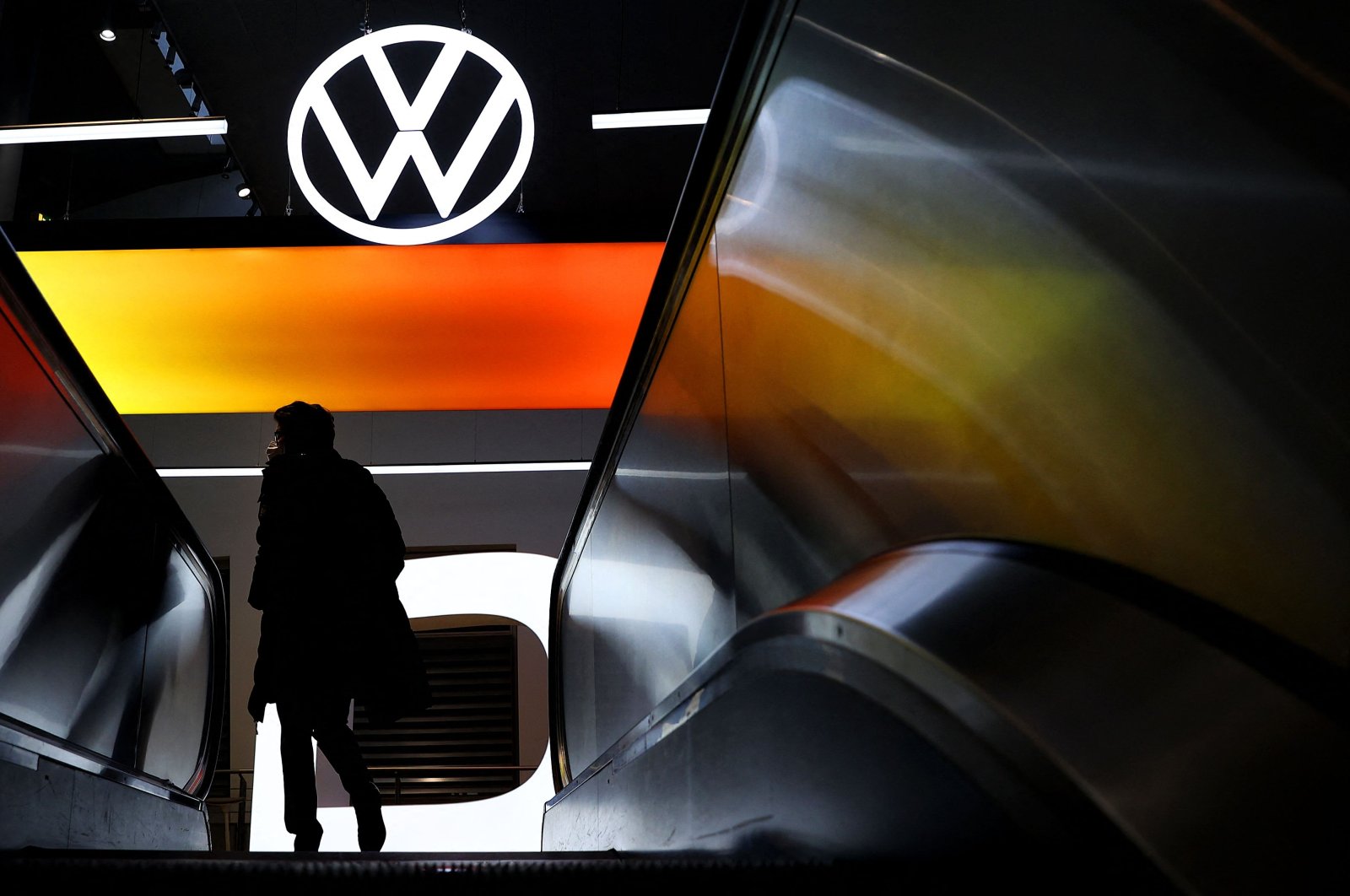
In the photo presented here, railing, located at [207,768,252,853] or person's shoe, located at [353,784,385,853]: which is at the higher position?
railing, located at [207,768,252,853]

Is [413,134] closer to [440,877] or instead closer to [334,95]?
[334,95]

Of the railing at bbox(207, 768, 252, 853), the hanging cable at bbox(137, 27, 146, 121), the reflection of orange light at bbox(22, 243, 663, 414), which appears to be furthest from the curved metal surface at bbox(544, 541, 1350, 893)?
the hanging cable at bbox(137, 27, 146, 121)

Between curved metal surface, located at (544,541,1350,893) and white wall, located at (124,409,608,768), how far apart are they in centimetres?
871

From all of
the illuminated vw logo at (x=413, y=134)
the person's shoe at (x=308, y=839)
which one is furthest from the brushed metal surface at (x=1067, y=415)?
the illuminated vw logo at (x=413, y=134)

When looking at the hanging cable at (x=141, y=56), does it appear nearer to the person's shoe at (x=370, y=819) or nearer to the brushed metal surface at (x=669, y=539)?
the brushed metal surface at (x=669, y=539)

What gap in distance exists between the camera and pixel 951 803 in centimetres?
104

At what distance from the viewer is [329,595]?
3.79 m

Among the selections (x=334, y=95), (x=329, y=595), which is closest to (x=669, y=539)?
(x=329, y=595)

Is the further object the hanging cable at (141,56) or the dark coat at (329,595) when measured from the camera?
the hanging cable at (141,56)

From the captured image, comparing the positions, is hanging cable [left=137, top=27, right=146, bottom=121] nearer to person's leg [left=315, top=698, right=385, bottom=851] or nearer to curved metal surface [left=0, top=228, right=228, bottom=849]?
curved metal surface [left=0, top=228, right=228, bottom=849]

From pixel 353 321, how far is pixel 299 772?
4.54 metres

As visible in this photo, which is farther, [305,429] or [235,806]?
[235,806]

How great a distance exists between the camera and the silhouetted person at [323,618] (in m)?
3.72

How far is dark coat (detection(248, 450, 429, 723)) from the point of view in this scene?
12.2 ft
